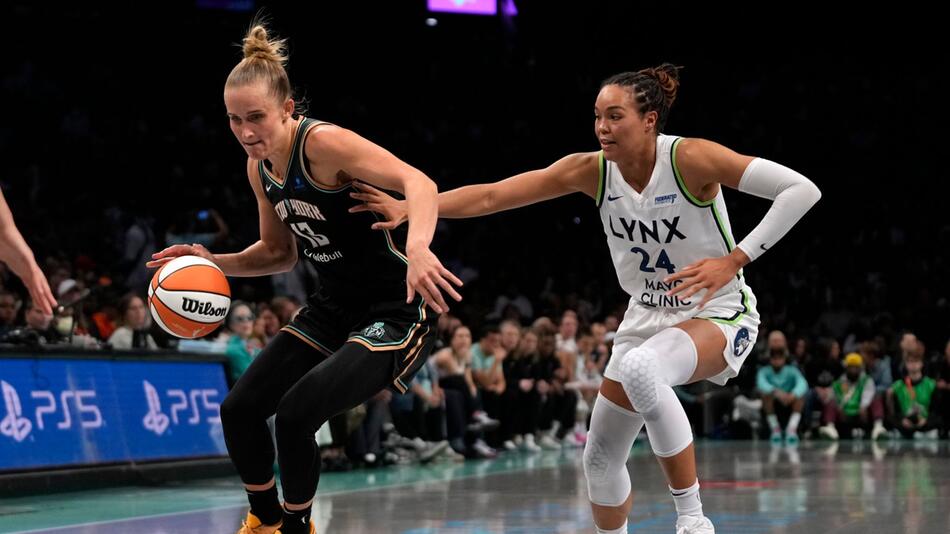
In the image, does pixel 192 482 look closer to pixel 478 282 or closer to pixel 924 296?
pixel 478 282

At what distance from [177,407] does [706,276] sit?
5.86 m

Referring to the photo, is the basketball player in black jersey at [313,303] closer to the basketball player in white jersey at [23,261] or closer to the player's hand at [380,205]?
the player's hand at [380,205]

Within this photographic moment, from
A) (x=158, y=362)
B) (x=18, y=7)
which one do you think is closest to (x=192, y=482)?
(x=158, y=362)

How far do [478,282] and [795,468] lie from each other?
7938 millimetres

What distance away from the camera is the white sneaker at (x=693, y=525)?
470 centimetres

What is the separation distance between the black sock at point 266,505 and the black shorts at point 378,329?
1.93 feet

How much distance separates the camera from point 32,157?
1467cm

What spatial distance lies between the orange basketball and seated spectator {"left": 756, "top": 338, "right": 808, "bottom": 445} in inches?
451

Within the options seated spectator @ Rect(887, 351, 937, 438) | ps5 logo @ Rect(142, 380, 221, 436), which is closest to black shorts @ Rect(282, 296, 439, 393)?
ps5 logo @ Rect(142, 380, 221, 436)

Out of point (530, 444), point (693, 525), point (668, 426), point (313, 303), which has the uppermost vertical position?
point (313, 303)

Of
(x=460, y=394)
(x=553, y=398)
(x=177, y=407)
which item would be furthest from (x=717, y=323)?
(x=553, y=398)

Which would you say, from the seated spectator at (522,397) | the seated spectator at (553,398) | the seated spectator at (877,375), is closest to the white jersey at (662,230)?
the seated spectator at (522,397)

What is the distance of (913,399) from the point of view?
1502cm

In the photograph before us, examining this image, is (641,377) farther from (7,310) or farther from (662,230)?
(7,310)
